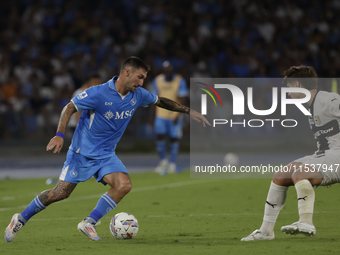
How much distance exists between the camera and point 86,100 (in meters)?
7.05

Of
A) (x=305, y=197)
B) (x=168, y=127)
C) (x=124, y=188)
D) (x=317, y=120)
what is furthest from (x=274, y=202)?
(x=168, y=127)

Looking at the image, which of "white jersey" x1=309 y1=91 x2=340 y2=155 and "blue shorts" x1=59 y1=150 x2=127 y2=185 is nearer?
"white jersey" x1=309 y1=91 x2=340 y2=155

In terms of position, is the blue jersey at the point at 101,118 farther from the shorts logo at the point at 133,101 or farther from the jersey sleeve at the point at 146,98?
the jersey sleeve at the point at 146,98

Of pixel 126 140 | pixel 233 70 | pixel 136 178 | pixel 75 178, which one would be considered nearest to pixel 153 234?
pixel 75 178

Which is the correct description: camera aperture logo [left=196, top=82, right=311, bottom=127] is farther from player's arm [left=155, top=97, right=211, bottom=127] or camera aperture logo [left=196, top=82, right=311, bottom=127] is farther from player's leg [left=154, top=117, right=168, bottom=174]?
player's arm [left=155, top=97, right=211, bottom=127]

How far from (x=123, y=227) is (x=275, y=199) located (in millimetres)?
1670

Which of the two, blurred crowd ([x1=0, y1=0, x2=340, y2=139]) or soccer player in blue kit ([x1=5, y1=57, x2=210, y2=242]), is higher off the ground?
blurred crowd ([x1=0, y1=0, x2=340, y2=139])

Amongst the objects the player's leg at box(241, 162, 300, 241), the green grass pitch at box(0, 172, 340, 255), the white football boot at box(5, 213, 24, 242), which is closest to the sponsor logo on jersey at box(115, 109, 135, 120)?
the green grass pitch at box(0, 172, 340, 255)

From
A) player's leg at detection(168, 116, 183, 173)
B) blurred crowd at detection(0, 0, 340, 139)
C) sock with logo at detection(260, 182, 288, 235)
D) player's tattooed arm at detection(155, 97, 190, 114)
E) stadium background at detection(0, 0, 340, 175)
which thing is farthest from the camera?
blurred crowd at detection(0, 0, 340, 139)

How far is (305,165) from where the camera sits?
646cm

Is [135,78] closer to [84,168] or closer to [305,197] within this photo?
[84,168]

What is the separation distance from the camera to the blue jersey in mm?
7109

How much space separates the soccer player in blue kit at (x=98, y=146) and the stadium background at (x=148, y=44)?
1098 centimetres

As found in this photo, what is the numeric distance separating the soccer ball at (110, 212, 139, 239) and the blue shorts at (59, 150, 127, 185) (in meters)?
0.50
